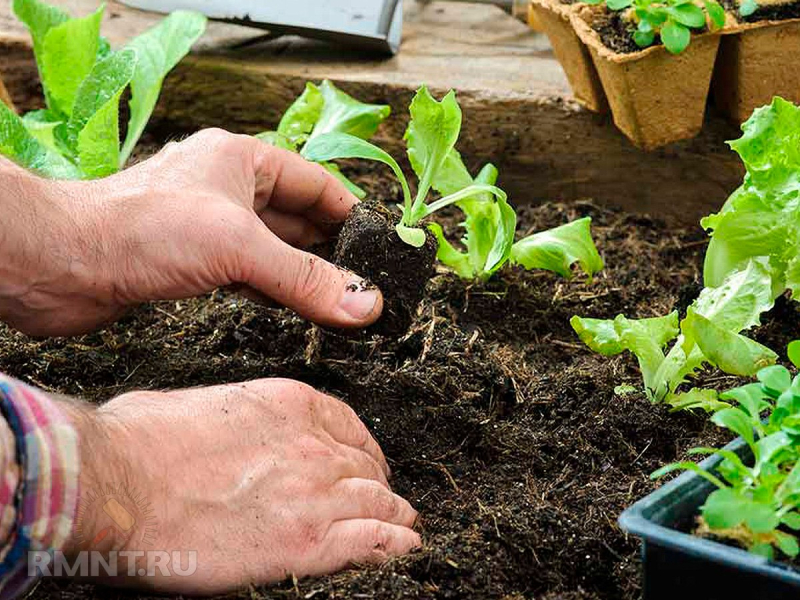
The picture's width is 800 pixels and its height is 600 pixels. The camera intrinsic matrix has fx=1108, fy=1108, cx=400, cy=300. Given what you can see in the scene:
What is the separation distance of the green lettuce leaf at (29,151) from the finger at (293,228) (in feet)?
1.40

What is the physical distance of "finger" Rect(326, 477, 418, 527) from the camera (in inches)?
50.1

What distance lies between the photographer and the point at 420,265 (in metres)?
1.57

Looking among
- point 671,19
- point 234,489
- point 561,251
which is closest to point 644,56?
Answer: point 671,19

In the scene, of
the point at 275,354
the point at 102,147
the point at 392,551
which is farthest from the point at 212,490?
the point at 102,147

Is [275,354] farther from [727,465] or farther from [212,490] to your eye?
[727,465]

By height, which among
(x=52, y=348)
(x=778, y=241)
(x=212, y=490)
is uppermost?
(x=778, y=241)

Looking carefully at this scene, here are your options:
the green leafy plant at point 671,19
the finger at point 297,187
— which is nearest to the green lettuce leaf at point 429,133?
the finger at point 297,187

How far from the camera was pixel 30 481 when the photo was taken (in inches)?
40.3

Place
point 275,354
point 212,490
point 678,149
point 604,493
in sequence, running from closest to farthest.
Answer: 1. point 212,490
2. point 604,493
3. point 275,354
4. point 678,149

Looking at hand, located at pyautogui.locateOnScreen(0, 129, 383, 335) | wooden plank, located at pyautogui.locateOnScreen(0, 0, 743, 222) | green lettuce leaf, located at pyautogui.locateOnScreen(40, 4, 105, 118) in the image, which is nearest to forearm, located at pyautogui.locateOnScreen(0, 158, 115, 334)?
hand, located at pyautogui.locateOnScreen(0, 129, 383, 335)

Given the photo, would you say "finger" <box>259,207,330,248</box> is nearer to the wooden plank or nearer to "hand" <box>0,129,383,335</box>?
"hand" <box>0,129,383,335</box>

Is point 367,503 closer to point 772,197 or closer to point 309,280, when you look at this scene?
point 309,280

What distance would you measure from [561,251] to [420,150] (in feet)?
0.94

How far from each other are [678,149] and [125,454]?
1416mm
